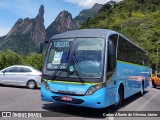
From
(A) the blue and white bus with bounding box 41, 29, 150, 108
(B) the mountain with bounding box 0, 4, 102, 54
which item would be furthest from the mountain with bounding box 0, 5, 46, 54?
(A) the blue and white bus with bounding box 41, 29, 150, 108

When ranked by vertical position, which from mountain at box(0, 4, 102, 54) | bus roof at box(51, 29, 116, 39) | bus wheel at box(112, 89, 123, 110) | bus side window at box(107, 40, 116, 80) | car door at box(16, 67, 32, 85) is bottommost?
bus wheel at box(112, 89, 123, 110)

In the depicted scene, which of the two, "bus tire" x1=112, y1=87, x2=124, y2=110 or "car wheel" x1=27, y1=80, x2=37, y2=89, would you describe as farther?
"car wheel" x1=27, y1=80, x2=37, y2=89

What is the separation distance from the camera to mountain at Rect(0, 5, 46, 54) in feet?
333

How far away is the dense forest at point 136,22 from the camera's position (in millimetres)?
84681

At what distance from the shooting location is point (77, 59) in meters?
9.95

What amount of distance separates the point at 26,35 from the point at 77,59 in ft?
357

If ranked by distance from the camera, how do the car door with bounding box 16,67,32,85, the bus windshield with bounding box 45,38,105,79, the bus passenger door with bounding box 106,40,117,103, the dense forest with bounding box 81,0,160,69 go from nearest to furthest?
1. the bus windshield with bounding box 45,38,105,79
2. the bus passenger door with bounding box 106,40,117,103
3. the car door with bounding box 16,67,32,85
4. the dense forest with bounding box 81,0,160,69

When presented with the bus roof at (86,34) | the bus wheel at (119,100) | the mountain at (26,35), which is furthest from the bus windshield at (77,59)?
the mountain at (26,35)

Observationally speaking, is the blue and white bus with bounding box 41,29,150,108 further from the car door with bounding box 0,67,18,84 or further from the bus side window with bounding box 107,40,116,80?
the car door with bounding box 0,67,18,84

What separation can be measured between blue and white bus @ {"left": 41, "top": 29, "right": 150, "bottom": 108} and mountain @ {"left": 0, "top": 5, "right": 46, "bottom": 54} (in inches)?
3408

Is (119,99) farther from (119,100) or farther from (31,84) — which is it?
(31,84)

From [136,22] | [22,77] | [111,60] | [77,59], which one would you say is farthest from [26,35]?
[77,59]

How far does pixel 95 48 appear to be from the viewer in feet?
33.1

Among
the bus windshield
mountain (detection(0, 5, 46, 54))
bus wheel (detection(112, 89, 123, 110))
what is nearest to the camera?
the bus windshield
